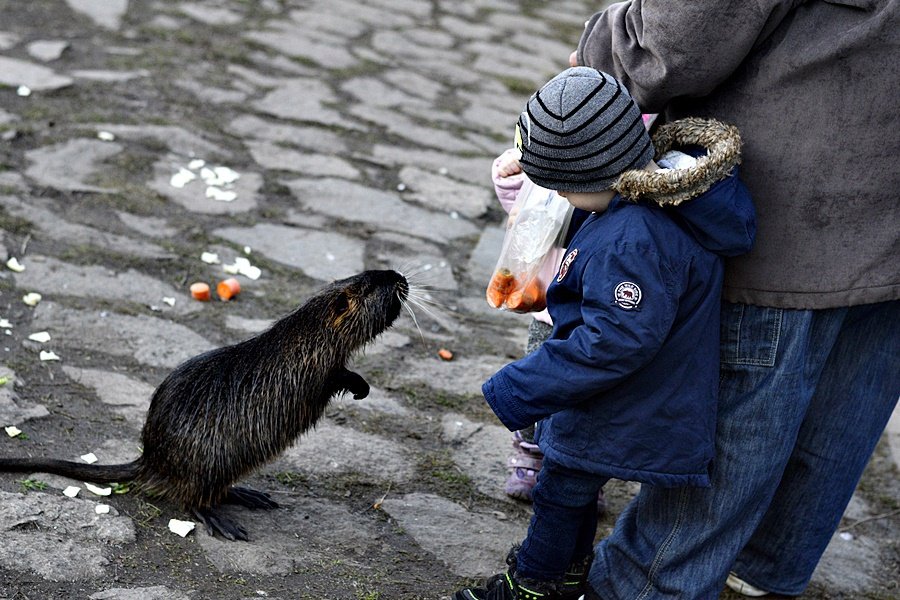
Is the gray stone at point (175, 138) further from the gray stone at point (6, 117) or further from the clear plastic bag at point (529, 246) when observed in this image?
the clear plastic bag at point (529, 246)

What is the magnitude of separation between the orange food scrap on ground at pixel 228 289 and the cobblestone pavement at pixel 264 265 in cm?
7

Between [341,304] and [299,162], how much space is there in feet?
8.53

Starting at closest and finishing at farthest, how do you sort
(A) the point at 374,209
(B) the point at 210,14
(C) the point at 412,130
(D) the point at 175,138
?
1. (A) the point at 374,209
2. (D) the point at 175,138
3. (C) the point at 412,130
4. (B) the point at 210,14

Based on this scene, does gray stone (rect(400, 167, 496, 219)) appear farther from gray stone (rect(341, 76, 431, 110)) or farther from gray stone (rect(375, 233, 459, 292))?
gray stone (rect(341, 76, 431, 110))

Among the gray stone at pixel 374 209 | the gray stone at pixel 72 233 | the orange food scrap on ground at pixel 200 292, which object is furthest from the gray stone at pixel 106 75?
the orange food scrap on ground at pixel 200 292

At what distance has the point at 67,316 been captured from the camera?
4.10 metres

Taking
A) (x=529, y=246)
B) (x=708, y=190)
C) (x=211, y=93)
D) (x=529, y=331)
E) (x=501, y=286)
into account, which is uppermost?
(x=708, y=190)

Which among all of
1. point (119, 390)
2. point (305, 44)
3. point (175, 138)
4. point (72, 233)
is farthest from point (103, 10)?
point (119, 390)

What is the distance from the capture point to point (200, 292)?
4.41 metres

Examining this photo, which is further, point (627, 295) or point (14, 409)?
point (14, 409)

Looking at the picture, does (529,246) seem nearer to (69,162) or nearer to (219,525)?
(219,525)

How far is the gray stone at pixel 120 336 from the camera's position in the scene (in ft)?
13.0

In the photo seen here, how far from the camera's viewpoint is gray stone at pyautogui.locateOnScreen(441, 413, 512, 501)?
3.69 meters

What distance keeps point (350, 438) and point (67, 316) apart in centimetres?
122
